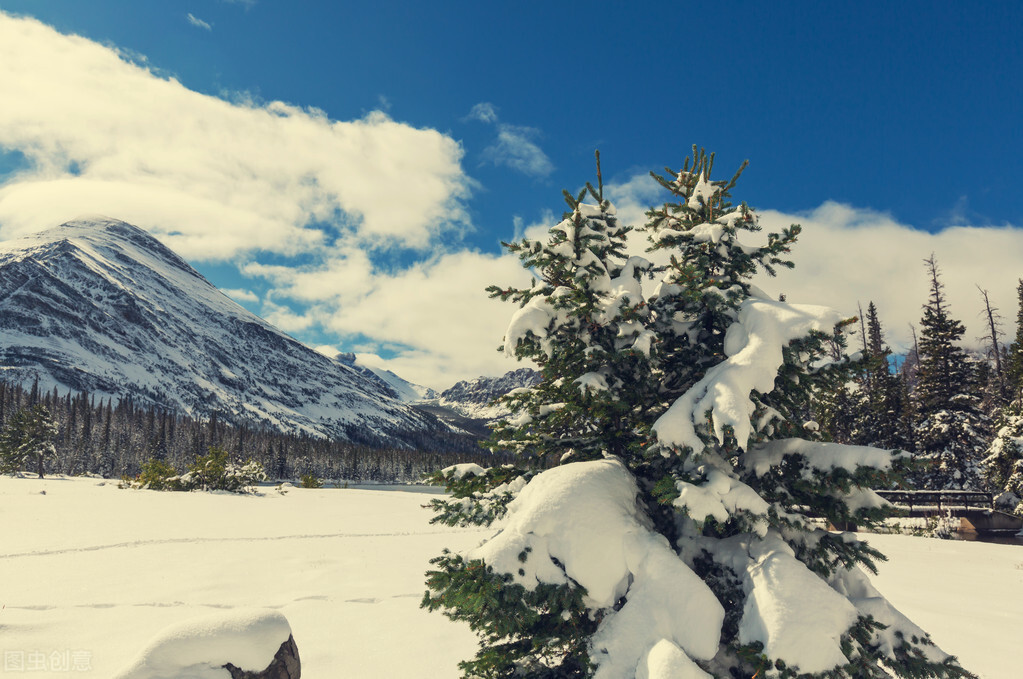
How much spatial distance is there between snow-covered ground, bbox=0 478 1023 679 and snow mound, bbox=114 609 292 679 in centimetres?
18

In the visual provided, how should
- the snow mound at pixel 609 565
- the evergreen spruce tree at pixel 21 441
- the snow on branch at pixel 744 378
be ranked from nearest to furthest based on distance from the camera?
the snow mound at pixel 609 565
the snow on branch at pixel 744 378
the evergreen spruce tree at pixel 21 441

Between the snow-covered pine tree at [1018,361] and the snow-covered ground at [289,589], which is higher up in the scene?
the snow-covered pine tree at [1018,361]

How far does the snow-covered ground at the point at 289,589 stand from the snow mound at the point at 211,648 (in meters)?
0.18

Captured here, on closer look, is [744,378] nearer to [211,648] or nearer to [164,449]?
[211,648]

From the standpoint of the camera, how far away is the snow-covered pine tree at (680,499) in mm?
4363

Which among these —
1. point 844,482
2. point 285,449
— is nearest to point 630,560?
point 844,482

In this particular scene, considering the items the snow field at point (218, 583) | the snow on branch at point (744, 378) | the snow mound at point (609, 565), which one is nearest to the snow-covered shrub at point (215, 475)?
the snow field at point (218, 583)

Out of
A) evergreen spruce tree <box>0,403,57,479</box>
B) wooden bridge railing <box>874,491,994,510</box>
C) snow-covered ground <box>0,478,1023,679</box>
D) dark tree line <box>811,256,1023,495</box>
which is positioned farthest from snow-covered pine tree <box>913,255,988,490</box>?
evergreen spruce tree <box>0,403,57,479</box>

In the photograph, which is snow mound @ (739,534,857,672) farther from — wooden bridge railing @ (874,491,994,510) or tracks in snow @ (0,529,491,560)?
wooden bridge railing @ (874,491,994,510)

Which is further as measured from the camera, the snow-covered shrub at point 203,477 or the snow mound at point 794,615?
the snow-covered shrub at point 203,477

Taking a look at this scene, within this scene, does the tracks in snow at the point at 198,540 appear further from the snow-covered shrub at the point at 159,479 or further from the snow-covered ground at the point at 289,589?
the snow-covered shrub at the point at 159,479

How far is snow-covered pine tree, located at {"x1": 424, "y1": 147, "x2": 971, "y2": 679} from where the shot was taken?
436 cm

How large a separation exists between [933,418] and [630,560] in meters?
45.0

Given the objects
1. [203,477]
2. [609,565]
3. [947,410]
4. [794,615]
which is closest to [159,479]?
[203,477]
